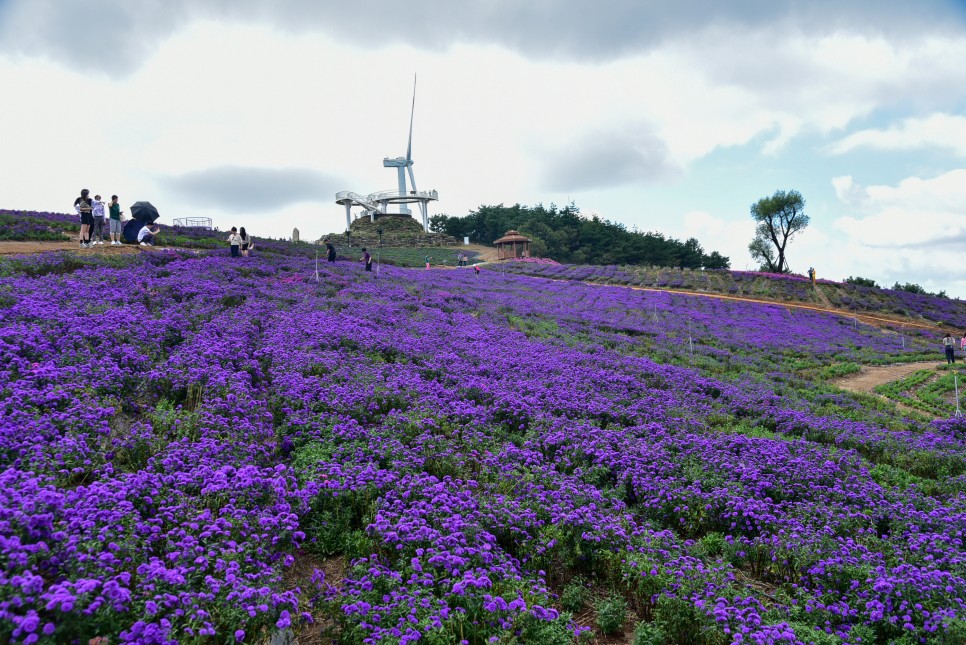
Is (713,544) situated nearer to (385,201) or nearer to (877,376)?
(877,376)

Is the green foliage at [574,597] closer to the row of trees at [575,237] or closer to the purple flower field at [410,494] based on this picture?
the purple flower field at [410,494]

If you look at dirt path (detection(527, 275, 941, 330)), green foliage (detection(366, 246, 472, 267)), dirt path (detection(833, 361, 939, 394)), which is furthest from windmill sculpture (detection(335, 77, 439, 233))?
dirt path (detection(833, 361, 939, 394))

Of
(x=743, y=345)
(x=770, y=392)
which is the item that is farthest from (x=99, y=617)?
(x=743, y=345)

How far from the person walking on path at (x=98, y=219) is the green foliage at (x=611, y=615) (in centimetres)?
2419

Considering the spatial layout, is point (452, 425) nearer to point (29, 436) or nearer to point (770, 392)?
point (29, 436)

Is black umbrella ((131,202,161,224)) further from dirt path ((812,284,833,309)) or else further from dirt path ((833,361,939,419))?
dirt path ((812,284,833,309))

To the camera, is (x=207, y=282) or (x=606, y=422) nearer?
(x=606, y=422)

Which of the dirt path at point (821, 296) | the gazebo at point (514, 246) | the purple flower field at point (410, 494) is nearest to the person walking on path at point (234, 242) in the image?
the purple flower field at point (410, 494)

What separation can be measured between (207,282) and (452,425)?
11.6m

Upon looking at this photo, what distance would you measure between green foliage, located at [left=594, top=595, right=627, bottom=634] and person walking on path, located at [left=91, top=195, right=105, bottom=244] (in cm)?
2419

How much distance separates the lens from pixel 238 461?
7047 millimetres

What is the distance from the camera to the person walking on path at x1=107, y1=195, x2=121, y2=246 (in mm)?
22625

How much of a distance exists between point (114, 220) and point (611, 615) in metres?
25.6

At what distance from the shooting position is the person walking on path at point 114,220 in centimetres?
2262
